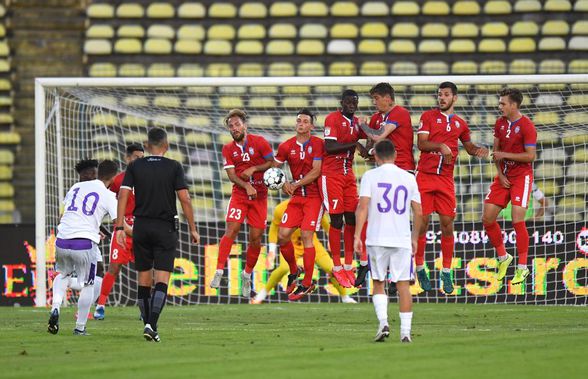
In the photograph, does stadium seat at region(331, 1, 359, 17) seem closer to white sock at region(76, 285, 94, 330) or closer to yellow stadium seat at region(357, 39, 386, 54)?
yellow stadium seat at region(357, 39, 386, 54)

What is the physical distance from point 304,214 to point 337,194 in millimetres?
633

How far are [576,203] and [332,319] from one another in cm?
692

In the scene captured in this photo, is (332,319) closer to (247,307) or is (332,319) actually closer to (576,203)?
(247,307)

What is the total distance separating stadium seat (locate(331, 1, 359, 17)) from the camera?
90.4 ft

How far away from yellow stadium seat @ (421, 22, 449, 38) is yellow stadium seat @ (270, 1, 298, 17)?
314 cm

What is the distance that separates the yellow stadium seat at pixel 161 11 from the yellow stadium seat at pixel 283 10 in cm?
249

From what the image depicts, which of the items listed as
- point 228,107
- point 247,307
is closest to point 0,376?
point 247,307

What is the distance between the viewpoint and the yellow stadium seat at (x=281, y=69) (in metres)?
26.2

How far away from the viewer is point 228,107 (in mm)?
25281

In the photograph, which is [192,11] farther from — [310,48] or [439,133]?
[439,133]

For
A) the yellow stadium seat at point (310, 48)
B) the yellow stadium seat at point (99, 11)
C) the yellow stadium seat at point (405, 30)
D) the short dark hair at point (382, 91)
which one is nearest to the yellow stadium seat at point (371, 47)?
the yellow stadium seat at point (405, 30)

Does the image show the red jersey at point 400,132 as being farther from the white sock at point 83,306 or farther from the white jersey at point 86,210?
the white sock at point 83,306

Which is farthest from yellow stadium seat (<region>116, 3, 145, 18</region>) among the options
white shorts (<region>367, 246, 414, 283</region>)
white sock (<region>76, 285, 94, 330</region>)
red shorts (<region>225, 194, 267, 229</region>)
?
white shorts (<region>367, 246, 414, 283</region>)

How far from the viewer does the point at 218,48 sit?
27062 millimetres
